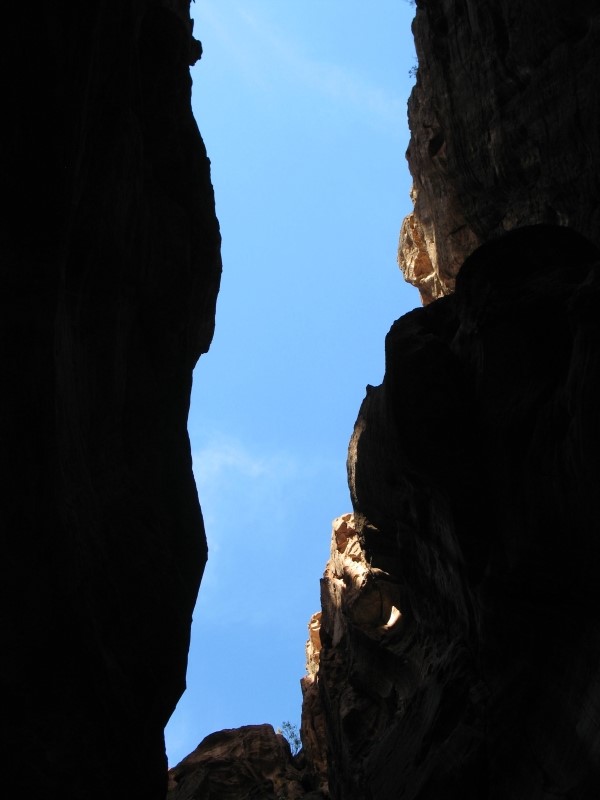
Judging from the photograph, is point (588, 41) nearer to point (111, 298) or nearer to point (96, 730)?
point (111, 298)

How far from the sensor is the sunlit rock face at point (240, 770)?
30.0 metres

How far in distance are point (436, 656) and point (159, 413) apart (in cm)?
1116

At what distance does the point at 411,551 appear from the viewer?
24984 mm

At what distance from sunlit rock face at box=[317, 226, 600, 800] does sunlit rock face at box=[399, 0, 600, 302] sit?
16.8 ft

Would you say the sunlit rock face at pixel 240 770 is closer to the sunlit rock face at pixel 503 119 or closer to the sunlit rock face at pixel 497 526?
the sunlit rock face at pixel 497 526

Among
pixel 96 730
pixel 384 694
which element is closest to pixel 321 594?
pixel 384 694

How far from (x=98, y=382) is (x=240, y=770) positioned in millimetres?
18967

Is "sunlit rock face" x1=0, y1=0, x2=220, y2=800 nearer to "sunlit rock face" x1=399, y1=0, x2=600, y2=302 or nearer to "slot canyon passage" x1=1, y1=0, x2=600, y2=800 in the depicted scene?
"slot canyon passage" x1=1, y1=0, x2=600, y2=800

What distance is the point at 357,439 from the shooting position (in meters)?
27.6

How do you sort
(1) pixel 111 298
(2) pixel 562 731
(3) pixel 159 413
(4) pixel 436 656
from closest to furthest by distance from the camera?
(2) pixel 562 731, (1) pixel 111 298, (4) pixel 436 656, (3) pixel 159 413

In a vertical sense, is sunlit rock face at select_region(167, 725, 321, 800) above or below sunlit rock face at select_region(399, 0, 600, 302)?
below

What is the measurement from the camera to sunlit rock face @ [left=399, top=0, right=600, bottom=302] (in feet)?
73.9

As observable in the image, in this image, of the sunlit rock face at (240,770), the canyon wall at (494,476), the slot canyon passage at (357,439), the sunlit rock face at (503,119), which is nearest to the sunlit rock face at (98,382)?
the slot canyon passage at (357,439)

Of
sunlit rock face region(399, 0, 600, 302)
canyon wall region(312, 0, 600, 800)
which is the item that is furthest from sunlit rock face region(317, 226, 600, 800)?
sunlit rock face region(399, 0, 600, 302)
